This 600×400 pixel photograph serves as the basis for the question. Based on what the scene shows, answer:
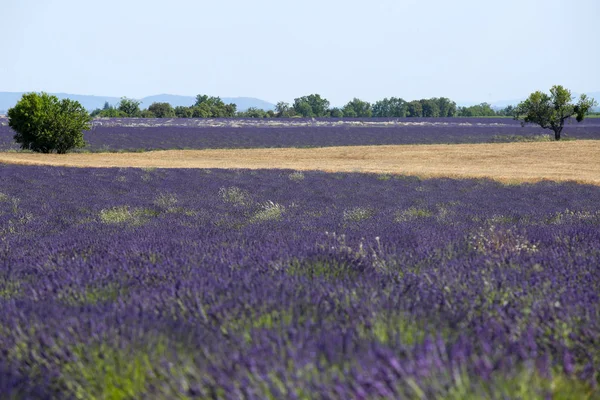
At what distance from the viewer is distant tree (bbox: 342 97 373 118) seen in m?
120

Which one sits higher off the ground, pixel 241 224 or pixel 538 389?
pixel 538 389

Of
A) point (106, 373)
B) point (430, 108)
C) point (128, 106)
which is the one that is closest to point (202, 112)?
point (128, 106)

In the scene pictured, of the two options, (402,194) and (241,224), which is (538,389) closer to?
(241,224)

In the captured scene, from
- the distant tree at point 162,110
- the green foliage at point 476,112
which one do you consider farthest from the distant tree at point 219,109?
the green foliage at point 476,112

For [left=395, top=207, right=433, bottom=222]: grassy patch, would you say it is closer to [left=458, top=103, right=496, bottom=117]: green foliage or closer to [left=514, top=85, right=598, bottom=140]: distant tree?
[left=514, top=85, right=598, bottom=140]: distant tree

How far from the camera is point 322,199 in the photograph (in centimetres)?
1132

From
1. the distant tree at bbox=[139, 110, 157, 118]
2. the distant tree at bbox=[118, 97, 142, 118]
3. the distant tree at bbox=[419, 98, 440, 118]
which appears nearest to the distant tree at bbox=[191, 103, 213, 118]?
the distant tree at bbox=[139, 110, 157, 118]

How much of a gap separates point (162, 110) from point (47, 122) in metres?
69.5

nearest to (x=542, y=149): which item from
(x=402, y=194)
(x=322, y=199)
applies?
(x=402, y=194)

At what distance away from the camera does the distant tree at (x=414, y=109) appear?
113 m

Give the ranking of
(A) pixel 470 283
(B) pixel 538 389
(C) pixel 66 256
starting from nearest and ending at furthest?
(B) pixel 538 389
(A) pixel 470 283
(C) pixel 66 256

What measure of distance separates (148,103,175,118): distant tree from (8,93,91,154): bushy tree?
67.0 meters

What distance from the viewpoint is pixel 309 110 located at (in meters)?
115

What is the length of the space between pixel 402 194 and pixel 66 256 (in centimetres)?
901
